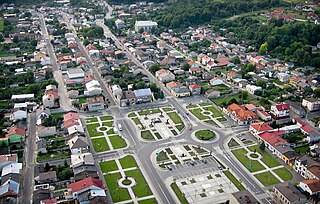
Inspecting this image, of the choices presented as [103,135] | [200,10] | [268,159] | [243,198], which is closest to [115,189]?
[103,135]

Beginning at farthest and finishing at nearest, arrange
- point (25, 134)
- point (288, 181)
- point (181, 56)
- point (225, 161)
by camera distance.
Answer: point (181, 56) → point (25, 134) → point (225, 161) → point (288, 181)

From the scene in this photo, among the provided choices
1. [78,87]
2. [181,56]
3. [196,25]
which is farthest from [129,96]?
[196,25]

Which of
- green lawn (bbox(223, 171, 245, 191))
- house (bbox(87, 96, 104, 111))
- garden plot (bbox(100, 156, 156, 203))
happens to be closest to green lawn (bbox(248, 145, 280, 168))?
green lawn (bbox(223, 171, 245, 191))

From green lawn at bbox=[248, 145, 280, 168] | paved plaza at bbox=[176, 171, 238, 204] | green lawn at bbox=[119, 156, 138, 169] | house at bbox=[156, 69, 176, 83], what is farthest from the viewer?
house at bbox=[156, 69, 176, 83]

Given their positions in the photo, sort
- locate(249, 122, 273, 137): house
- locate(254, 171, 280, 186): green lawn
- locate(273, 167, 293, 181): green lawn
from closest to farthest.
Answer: locate(254, 171, 280, 186): green lawn, locate(273, 167, 293, 181): green lawn, locate(249, 122, 273, 137): house

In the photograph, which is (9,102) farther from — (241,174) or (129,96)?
(241,174)

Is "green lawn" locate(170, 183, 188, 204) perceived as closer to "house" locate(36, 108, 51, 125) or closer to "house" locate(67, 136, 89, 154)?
"house" locate(67, 136, 89, 154)
